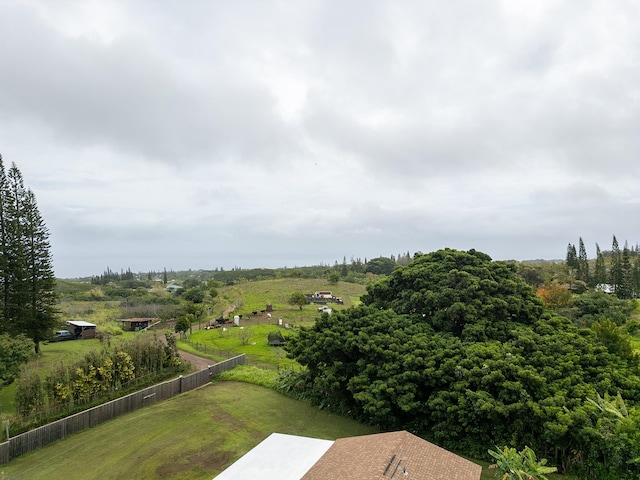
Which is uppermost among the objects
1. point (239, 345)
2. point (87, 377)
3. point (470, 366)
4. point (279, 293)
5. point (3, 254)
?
point (3, 254)

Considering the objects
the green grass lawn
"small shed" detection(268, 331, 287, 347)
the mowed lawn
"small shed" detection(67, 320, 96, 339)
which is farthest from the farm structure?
the mowed lawn

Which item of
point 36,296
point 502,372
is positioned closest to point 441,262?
point 502,372

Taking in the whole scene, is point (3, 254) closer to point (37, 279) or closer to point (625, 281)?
point (37, 279)

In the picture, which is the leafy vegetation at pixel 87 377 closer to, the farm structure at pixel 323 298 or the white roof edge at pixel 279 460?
the white roof edge at pixel 279 460

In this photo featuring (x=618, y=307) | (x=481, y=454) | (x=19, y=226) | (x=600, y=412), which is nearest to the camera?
(x=600, y=412)

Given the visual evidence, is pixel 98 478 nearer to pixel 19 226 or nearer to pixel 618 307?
pixel 19 226

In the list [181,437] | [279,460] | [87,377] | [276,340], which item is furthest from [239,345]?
[279,460]
